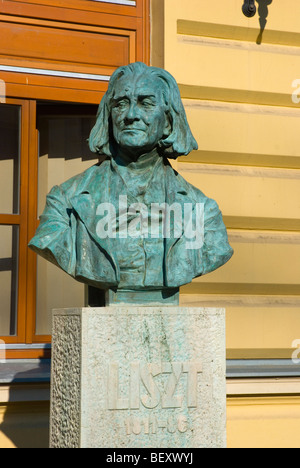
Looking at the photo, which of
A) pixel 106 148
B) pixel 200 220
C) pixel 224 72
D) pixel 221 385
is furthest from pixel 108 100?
pixel 224 72

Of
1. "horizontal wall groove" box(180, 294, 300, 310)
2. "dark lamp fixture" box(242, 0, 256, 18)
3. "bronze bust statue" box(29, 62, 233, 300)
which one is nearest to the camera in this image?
"bronze bust statue" box(29, 62, 233, 300)

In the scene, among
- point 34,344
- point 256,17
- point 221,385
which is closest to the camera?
point 221,385

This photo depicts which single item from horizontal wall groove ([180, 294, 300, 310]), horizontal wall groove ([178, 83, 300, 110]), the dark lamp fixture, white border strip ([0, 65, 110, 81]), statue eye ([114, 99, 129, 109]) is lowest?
horizontal wall groove ([180, 294, 300, 310])

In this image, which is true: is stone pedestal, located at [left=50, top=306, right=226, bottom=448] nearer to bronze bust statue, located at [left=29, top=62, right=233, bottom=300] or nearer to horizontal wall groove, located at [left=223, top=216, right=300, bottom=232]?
bronze bust statue, located at [left=29, top=62, right=233, bottom=300]

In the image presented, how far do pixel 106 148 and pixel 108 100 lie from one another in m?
0.22

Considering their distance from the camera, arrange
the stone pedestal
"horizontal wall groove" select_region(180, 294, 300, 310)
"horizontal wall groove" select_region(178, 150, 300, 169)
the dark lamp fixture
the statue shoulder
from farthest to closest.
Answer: the dark lamp fixture < "horizontal wall groove" select_region(178, 150, 300, 169) < "horizontal wall groove" select_region(180, 294, 300, 310) < the statue shoulder < the stone pedestal

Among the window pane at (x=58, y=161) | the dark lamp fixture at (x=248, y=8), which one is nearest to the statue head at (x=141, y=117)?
the window pane at (x=58, y=161)

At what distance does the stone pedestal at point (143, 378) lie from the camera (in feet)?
11.8

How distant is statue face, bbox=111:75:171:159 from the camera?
12.5 ft

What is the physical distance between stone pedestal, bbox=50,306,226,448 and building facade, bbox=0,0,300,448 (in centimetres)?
135

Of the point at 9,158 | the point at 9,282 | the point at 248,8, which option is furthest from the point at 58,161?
the point at 248,8

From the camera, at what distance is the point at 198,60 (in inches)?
216

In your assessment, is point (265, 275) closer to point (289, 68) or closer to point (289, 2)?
point (289, 68)

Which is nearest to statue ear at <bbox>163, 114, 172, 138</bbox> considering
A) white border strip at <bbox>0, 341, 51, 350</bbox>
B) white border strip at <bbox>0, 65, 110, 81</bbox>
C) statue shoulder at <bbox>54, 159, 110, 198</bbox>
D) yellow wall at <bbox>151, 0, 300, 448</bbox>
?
statue shoulder at <bbox>54, 159, 110, 198</bbox>
